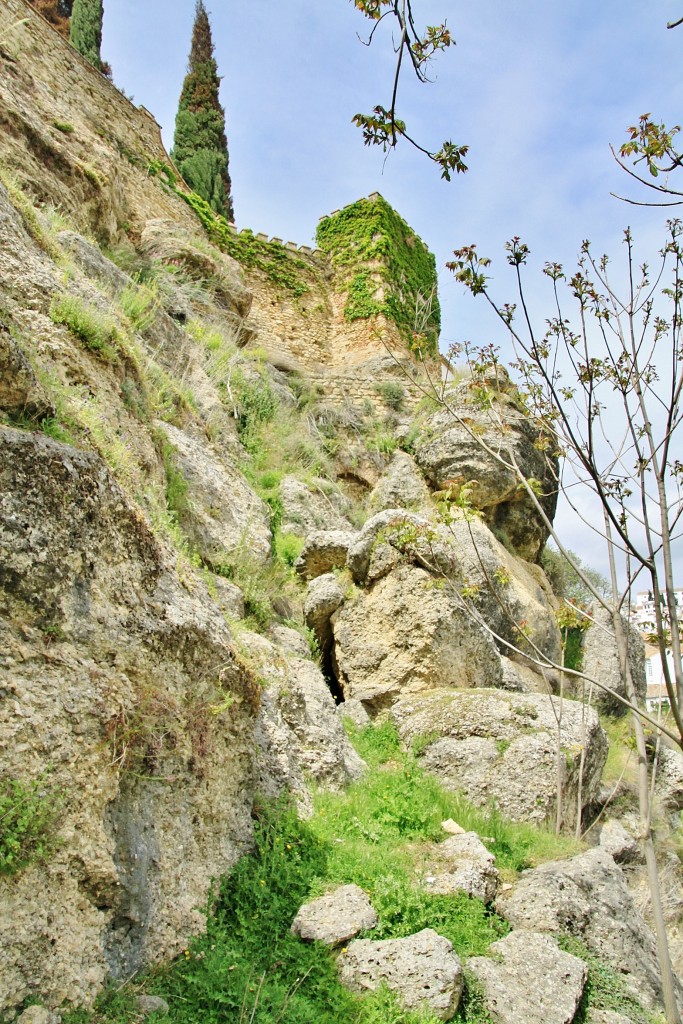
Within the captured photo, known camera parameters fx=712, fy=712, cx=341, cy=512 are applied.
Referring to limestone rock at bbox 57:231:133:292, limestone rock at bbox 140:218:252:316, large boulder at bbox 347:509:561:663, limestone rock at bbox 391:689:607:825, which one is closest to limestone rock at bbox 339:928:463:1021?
large boulder at bbox 347:509:561:663

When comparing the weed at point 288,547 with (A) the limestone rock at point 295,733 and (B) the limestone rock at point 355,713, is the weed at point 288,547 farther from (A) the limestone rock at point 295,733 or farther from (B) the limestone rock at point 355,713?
(A) the limestone rock at point 295,733

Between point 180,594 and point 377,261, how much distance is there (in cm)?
1639

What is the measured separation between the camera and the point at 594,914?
14.4 ft

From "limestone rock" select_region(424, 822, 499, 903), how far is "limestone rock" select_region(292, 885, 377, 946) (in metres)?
0.57

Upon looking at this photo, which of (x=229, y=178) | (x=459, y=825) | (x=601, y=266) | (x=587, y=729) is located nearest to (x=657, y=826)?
(x=587, y=729)

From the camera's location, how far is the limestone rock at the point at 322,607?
784cm

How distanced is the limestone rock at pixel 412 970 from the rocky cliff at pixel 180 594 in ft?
0.16

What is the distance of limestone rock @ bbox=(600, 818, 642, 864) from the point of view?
6.28 metres

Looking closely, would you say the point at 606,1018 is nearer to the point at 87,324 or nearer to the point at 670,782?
the point at 87,324

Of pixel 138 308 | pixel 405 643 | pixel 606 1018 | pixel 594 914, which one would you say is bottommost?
pixel 606 1018

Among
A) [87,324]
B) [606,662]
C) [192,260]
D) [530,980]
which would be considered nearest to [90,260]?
[87,324]

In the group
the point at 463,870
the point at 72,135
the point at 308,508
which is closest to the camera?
the point at 463,870

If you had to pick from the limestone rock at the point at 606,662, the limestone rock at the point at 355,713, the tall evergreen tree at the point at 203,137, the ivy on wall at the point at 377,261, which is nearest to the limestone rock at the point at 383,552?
the limestone rock at the point at 355,713

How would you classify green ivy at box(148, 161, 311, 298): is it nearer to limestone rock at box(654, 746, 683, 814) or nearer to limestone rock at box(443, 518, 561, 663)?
limestone rock at box(443, 518, 561, 663)
